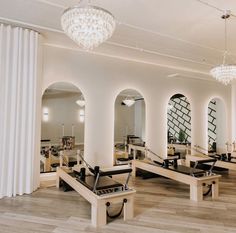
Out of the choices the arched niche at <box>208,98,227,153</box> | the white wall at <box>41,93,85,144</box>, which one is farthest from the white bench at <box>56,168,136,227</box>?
the arched niche at <box>208,98,227,153</box>

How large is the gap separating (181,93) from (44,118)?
3.84 meters

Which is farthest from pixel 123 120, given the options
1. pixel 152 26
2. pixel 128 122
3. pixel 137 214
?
pixel 137 214

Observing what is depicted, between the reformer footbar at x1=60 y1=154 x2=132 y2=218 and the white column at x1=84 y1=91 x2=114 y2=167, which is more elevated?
the white column at x1=84 y1=91 x2=114 y2=167

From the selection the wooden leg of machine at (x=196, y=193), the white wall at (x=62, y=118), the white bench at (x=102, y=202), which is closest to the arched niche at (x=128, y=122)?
the white wall at (x=62, y=118)

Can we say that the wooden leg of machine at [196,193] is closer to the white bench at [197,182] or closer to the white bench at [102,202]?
the white bench at [197,182]

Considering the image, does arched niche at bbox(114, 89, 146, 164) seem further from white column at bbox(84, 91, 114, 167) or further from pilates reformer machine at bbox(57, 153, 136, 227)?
pilates reformer machine at bbox(57, 153, 136, 227)

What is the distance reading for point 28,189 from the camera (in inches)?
138

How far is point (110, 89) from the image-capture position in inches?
192

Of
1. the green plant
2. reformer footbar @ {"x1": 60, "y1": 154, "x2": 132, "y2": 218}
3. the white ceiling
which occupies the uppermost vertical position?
the white ceiling

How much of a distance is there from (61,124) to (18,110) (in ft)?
4.52

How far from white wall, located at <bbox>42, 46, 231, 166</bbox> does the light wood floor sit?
4.74ft

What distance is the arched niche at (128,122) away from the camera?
5121 millimetres

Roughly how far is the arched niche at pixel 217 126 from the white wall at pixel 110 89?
2.28 feet

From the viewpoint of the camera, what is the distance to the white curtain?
337 cm
